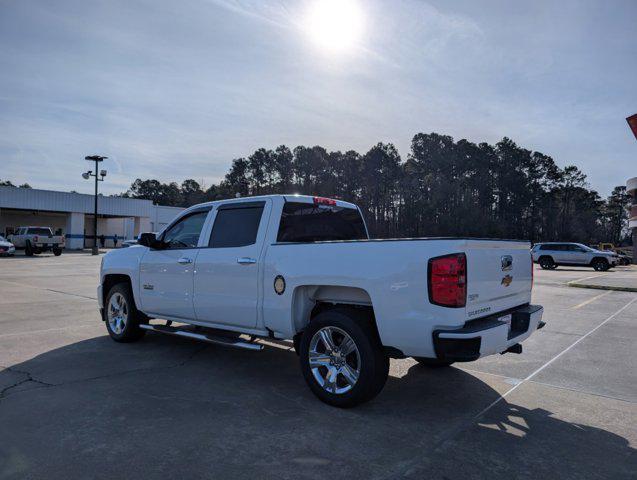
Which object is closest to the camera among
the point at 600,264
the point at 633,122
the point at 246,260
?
the point at 246,260

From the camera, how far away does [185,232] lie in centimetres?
623

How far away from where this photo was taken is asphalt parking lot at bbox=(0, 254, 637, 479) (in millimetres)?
3270

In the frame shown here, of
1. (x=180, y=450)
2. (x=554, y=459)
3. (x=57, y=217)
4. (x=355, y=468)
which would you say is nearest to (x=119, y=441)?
(x=180, y=450)

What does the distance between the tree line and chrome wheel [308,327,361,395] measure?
7141cm

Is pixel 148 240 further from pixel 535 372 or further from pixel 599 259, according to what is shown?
pixel 599 259

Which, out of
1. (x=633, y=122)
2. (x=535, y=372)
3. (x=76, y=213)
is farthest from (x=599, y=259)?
(x=76, y=213)

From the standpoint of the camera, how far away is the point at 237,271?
5234 mm

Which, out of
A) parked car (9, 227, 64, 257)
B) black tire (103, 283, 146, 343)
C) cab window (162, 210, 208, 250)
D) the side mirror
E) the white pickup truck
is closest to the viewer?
the white pickup truck

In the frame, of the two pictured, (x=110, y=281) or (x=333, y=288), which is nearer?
(x=333, y=288)

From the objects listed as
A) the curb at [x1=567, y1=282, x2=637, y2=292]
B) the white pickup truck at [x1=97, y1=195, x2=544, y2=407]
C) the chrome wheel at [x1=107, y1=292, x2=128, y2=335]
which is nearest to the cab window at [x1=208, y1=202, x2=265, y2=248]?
the white pickup truck at [x1=97, y1=195, x2=544, y2=407]

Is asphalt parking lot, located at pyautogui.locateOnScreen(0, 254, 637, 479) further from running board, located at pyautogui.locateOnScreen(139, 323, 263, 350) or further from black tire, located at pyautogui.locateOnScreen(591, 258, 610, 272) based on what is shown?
black tire, located at pyautogui.locateOnScreen(591, 258, 610, 272)

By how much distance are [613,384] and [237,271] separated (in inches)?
163

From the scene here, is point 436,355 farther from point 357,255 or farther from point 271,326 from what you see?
point 271,326

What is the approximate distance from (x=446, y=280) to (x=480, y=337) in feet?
1.69
